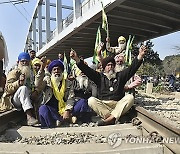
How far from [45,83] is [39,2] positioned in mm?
44706

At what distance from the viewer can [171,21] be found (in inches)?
698

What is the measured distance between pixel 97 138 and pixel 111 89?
135 cm

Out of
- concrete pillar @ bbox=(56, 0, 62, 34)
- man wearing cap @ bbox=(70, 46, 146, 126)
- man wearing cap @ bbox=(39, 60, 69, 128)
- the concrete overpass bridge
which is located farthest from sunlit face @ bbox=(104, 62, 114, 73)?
concrete pillar @ bbox=(56, 0, 62, 34)

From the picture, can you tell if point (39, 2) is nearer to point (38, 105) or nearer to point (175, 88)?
point (175, 88)

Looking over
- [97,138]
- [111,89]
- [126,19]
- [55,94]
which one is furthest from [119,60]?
[126,19]

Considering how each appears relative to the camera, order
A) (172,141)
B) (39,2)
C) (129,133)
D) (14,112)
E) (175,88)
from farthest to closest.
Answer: (39,2) → (175,88) → (14,112) → (129,133) → (172,141)

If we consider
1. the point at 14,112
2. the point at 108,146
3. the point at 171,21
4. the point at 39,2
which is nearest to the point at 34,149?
the point at 108,146

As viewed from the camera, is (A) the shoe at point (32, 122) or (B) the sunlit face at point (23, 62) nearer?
(A) the shoe at point (32, 122)

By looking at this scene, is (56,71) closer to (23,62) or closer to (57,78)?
(57,78)

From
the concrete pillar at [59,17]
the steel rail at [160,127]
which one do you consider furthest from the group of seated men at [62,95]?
the concrete pillar at [59,17]

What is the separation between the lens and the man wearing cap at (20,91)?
15.0 ft

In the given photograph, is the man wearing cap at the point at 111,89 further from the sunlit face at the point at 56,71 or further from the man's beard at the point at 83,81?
the man's beard at the point at 83,81

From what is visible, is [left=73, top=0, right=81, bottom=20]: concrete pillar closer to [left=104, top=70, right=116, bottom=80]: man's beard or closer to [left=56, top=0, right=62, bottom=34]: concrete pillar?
[left=56, top=0, right=62, bottom=34]: concrete pillar

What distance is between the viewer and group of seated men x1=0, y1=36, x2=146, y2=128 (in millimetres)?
4539
